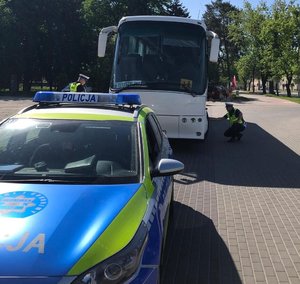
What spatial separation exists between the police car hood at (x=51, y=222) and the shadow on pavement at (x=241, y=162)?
547cm

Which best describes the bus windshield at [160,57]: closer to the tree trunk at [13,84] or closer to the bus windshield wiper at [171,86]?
the bus windshield wiper at [171,86]

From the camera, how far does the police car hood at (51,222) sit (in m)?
2.70

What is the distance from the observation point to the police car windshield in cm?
388

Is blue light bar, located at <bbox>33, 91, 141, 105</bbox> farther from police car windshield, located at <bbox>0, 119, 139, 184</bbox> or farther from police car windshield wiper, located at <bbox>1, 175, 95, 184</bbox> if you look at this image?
police car windshield wiper, located at <bbox>1, 175, 95, 184</bbox>

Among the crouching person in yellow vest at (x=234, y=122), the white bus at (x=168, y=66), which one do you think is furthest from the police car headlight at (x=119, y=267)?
the crouching person in yellow vest at (x=234, y=122)

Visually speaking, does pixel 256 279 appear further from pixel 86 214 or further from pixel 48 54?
pixel 48 54

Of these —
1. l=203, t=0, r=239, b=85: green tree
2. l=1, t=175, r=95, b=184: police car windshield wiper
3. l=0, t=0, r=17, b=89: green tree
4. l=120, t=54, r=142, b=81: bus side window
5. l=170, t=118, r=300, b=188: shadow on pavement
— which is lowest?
l=170, t=118, r=300, b=188: shadow on pavement

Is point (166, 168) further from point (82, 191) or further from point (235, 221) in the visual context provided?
point (235, 221)

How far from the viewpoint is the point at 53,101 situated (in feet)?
16.7

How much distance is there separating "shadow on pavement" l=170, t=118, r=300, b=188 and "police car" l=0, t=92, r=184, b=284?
4258 mm

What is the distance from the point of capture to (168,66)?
38.9 ft

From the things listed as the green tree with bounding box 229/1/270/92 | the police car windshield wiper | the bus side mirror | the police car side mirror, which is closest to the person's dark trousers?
the bus side mirror

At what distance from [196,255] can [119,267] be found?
96.7 inches

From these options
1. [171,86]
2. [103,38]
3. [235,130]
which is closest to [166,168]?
[171,86]
